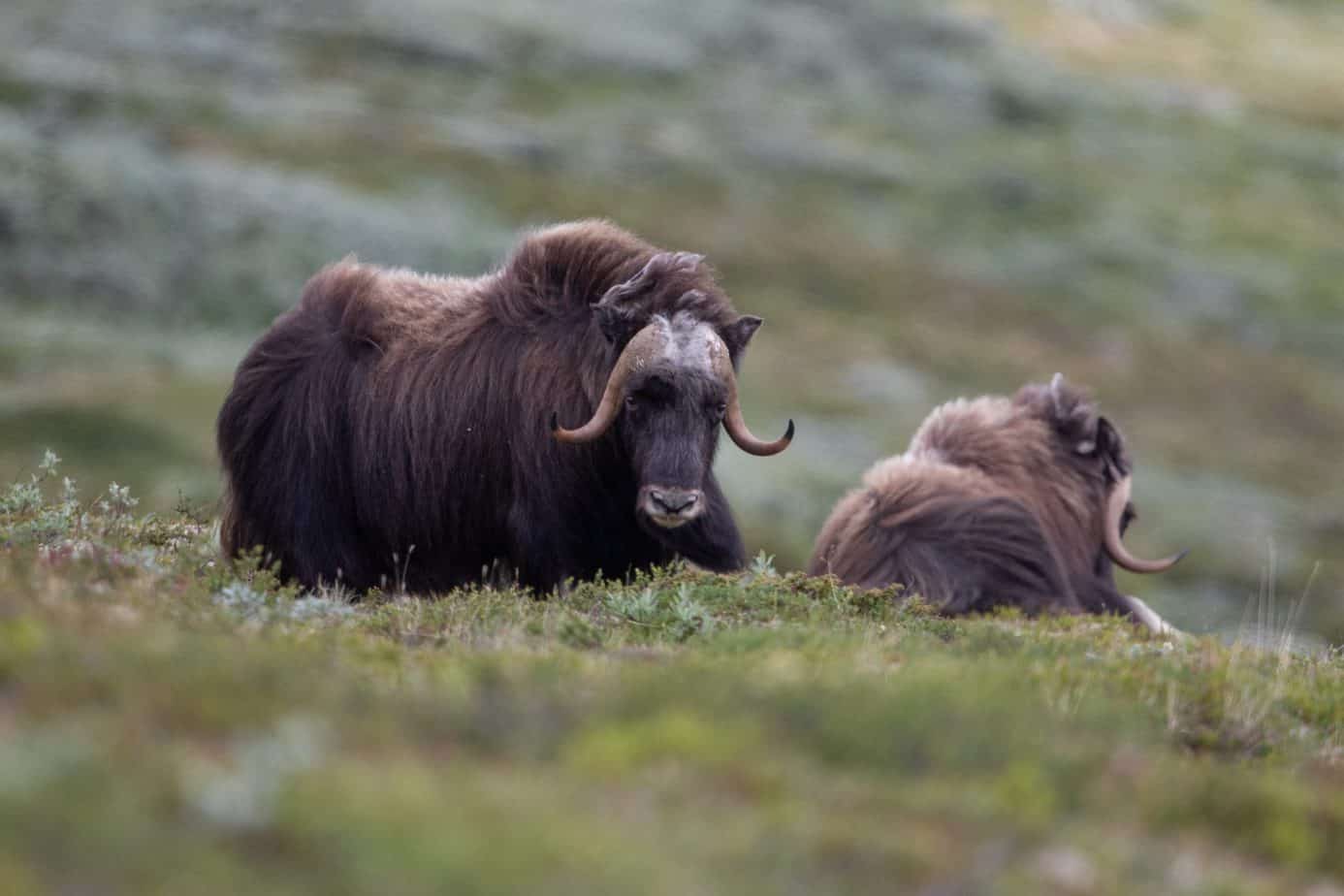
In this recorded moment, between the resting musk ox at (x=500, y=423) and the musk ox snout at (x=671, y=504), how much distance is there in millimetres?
68

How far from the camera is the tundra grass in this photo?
3135mm

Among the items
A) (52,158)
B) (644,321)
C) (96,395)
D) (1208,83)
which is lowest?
(96,395)

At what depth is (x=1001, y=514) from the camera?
11.0 m

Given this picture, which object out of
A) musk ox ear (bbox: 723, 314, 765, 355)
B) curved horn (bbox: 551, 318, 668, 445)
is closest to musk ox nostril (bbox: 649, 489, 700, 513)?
curved horn (bbox: 551, 318, 668, 445)

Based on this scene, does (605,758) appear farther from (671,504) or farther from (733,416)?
(733,416)

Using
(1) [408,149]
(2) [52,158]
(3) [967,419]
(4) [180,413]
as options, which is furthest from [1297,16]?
(3) [967,419]

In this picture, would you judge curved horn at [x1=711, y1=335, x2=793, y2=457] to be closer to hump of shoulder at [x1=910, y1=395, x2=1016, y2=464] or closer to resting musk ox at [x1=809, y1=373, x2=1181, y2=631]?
resting musk ox at [x1=809, y1=373, x2=1181, y2=631]

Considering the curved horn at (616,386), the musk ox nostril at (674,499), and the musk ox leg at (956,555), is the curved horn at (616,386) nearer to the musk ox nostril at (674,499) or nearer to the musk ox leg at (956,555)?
the musk ox nostril at (674,499)

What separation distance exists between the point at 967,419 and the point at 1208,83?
202ft

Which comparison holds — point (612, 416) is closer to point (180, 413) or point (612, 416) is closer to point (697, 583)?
point (697, 583)

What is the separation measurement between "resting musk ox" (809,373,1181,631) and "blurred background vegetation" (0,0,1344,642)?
755cm

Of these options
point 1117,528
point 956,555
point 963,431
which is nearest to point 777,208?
point 1117,528

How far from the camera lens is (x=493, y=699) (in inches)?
169

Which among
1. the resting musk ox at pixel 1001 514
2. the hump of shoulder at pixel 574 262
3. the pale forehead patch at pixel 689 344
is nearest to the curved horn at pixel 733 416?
the pale forehead patch at pixel 689 344
